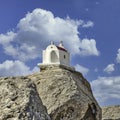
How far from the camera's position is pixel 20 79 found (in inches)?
372

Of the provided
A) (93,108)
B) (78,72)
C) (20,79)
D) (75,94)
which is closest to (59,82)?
(75,94)

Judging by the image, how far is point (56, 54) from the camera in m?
35.3

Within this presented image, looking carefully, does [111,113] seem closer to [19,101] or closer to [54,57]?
[54,57]

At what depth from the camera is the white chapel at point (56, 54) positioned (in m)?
33.4

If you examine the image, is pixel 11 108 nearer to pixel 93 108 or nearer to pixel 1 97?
pixel 1 97

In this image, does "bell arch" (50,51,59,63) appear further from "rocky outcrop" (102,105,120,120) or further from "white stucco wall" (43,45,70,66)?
"rocky outcrop" (102,105,120,120)

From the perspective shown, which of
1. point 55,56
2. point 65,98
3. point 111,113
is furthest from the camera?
point 111,113

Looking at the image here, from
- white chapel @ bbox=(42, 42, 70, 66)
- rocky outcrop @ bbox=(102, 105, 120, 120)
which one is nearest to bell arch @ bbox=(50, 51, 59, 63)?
white chapel @ bbox=(42, 42, 70, 66)

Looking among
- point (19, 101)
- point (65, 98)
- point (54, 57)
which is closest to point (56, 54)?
point (54, 57)

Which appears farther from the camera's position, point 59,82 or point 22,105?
point 59,82

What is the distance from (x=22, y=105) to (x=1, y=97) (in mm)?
650

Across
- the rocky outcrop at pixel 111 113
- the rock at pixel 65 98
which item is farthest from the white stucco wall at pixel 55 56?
the rock at pixel 65 98

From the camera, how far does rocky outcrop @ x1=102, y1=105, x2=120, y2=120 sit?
38.3 m

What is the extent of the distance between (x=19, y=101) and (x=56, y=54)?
1056 inches
